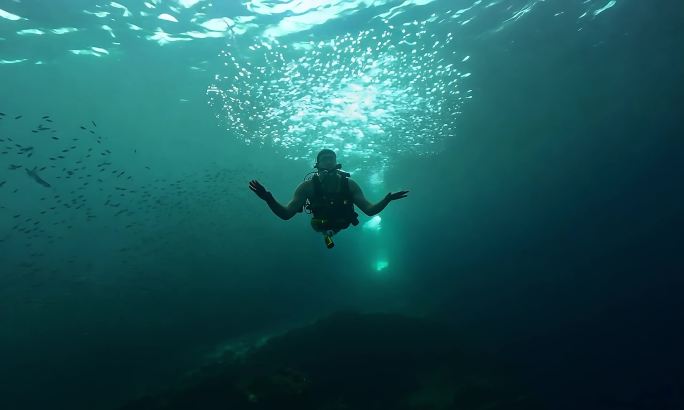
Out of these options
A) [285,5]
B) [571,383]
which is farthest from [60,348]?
[571,383]

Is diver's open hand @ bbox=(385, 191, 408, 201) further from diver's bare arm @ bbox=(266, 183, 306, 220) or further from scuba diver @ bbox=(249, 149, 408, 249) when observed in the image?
diver's bare arm @ bbox=(266, 183, 306, 220)

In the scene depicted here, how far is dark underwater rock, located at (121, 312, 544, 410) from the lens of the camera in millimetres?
12992

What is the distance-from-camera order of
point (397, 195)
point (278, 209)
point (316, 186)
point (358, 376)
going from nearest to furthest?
point (278, 209), point (397, 195), point (316, 186), point (358, 376)

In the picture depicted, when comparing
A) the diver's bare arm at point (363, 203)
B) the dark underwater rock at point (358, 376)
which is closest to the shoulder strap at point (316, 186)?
the diver's bare arm at point (363, 203)

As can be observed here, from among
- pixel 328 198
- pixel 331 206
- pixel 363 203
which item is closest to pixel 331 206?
pixel 331 206

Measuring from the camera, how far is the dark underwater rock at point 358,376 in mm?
12992

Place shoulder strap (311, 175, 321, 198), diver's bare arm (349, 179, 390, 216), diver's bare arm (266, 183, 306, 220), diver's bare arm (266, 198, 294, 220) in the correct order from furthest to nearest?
diver's bare arm (349, 179, 390, 216) < shoulder strap (311, 175, 321, 198) < diver's bare arm (266, 183, 306, 220) < diver's bare arm (266, 198, 294, 220)

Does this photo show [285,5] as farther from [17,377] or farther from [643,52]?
[17,377]

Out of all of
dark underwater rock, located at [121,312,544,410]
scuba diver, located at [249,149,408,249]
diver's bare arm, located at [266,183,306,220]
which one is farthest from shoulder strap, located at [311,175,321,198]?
dark underwater rock, located at [121,312,544,410]

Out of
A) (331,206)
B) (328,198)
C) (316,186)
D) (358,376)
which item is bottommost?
(358,376)

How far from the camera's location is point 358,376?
50.4ft

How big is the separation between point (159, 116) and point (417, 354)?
57.4 ft

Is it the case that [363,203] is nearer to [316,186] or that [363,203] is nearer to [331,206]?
[331,206]

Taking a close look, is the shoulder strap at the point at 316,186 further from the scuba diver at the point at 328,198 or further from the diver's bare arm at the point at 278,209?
the diver's bare arm at the point at 278,209
